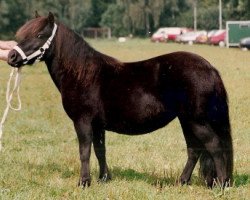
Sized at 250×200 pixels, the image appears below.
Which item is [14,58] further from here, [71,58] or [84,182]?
[84,182]

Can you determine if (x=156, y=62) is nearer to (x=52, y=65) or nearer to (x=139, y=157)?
(x=52, y=65)

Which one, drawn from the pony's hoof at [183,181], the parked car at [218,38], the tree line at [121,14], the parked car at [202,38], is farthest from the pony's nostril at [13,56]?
the parked car at [202,38]

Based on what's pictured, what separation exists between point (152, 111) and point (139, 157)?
2.39 m

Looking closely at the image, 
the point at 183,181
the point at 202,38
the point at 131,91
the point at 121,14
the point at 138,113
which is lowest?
the point at 202,38

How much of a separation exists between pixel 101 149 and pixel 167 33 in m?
68.6

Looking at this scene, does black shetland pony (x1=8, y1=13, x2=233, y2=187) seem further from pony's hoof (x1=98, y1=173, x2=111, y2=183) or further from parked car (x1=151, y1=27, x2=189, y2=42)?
parked car (x1=151, y1=27, x2=189, y2=42)

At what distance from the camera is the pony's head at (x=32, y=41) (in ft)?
21.3

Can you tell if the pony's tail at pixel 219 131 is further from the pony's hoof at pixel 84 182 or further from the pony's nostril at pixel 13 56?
the pony's nostril at pixel 13 56

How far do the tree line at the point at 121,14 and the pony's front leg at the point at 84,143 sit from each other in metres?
48.2

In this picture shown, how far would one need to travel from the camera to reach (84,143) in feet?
22.1

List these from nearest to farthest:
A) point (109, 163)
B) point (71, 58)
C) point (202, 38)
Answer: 1. point (71, 58)
2. point (109, 163)
3. point (202, 38)

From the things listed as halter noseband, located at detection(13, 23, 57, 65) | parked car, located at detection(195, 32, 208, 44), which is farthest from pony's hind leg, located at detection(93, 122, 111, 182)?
parked car, located at detection(195, 32, 208, 44)

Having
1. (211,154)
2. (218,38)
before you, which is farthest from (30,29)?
(218,38)

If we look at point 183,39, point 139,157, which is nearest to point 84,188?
point 139,157
